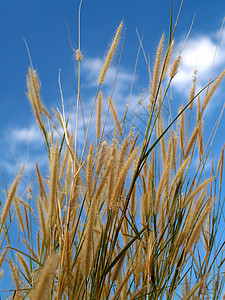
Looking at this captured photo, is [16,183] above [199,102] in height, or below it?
below

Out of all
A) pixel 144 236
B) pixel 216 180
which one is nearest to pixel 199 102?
pixel 216 180

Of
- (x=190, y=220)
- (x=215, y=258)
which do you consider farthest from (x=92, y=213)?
(x=215, y=258)

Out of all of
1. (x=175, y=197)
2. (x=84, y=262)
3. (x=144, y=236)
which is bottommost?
(x=84, y=262)

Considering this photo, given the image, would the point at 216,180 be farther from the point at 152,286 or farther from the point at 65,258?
the point at 65,258

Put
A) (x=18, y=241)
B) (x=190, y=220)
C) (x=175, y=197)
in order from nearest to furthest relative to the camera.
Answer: (x=190, y=220)
(x=175, y=197)
(x=18, y=241)

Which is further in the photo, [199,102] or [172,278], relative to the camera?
[199,102]

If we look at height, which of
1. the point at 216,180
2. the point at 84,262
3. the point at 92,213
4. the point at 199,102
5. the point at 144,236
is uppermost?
the point at 199,102

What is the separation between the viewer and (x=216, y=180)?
203 centimetres

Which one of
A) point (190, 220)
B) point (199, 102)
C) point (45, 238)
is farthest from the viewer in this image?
point (199, 102)

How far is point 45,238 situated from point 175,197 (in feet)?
2.02

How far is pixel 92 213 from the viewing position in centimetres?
104

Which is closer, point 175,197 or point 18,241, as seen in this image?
point 175,197

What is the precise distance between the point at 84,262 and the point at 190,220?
0.64 meters

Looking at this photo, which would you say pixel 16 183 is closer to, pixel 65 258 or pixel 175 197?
pixel 65 258
